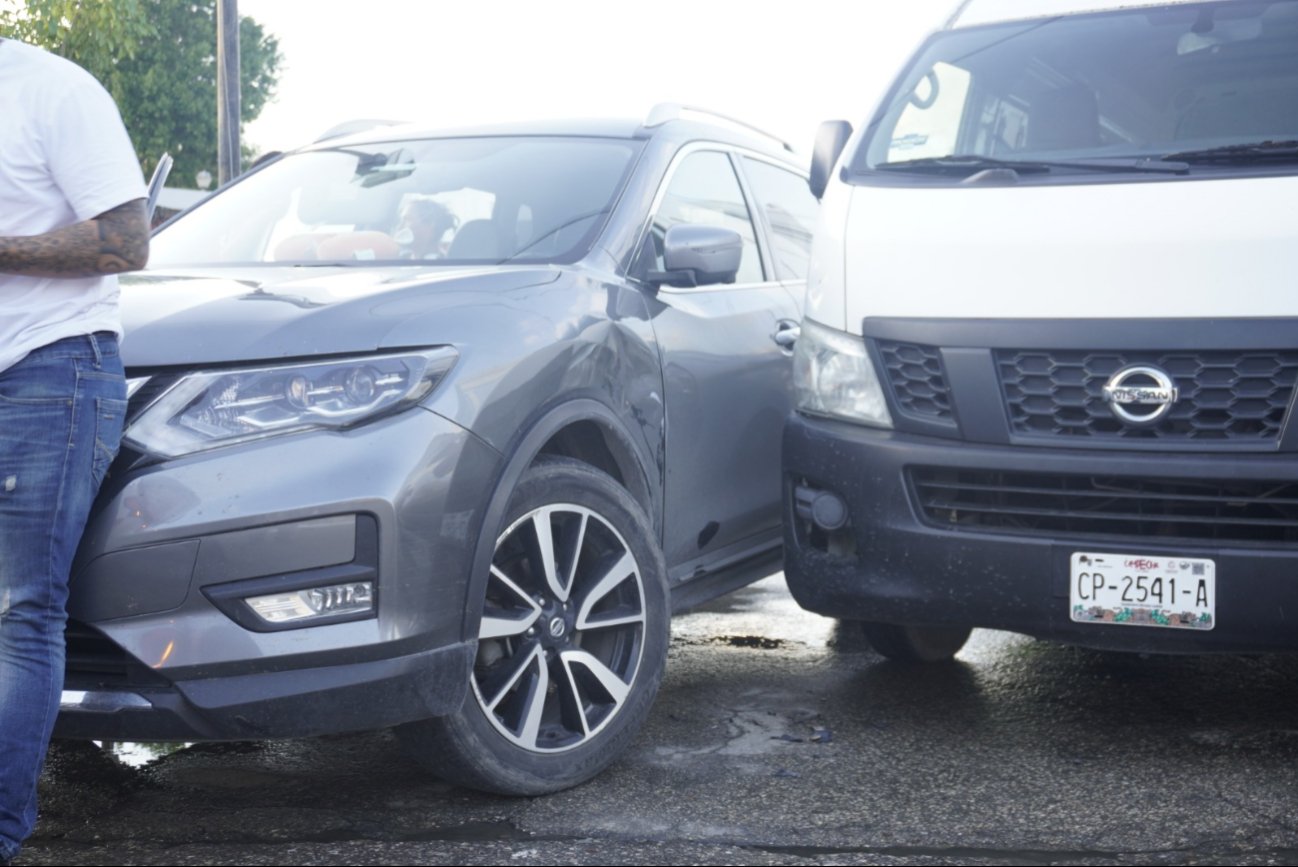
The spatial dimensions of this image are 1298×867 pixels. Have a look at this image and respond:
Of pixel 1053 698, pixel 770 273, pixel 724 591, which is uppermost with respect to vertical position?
pixel 770 273

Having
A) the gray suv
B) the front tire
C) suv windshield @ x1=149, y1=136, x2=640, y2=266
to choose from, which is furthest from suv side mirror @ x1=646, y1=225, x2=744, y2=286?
the front tire

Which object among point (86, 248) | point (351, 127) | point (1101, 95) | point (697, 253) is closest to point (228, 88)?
point (351, 127)

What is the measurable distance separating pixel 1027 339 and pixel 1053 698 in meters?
1.39

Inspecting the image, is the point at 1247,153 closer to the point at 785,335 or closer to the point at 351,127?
the point at 785,335

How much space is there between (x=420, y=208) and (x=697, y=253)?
0.85 meters

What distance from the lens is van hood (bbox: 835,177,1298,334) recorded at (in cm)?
369

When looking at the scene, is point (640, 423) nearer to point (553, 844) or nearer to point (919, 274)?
point (919, 274)

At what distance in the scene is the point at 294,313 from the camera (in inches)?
129

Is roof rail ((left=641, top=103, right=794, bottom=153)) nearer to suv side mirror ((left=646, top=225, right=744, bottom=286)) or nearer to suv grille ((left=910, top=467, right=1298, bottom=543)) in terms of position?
suv side mirror ((left=646, top=225, right=744, bottom=286))

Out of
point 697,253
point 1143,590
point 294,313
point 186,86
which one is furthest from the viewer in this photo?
point 186,86

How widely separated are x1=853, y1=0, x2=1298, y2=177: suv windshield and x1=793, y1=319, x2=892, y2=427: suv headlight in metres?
0.58

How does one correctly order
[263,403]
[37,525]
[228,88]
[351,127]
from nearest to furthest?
1. [37,525]
2. [263,403]
3. [351,127]
4. [228,88]

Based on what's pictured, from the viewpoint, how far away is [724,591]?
15.4 feet

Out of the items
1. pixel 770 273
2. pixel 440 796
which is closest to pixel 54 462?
pixel 440 796
